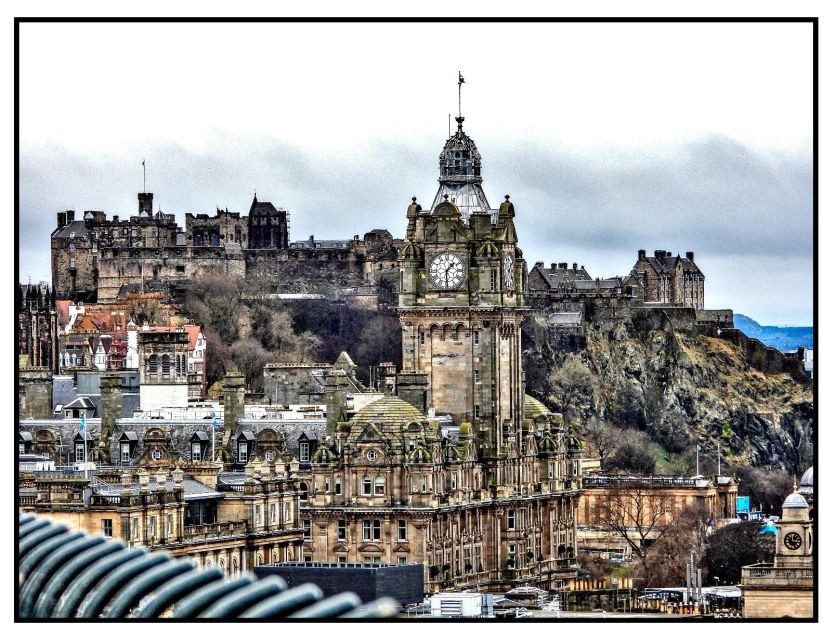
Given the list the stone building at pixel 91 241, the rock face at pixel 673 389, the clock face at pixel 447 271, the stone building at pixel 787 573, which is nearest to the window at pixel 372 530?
the clock face at pixel 447 271

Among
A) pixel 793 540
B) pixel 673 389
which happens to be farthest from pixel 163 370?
pixel 673 389

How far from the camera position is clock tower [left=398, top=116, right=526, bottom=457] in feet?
293

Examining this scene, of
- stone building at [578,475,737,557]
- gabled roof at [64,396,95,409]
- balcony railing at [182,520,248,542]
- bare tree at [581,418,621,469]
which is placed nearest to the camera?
balcony railing at [182,520,248,542]

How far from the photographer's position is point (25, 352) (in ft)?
446

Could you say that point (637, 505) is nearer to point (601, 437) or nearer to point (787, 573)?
point (601, 437)

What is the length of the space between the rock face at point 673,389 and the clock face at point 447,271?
149 feet

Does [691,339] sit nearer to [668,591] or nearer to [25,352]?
[25,352]

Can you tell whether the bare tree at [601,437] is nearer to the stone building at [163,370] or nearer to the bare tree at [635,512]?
the bare tree at [635,512]

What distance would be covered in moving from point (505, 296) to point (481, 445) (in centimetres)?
448

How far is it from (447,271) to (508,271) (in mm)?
1785

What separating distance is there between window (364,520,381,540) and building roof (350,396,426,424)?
2.55m

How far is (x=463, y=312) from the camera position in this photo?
8969 centimetres

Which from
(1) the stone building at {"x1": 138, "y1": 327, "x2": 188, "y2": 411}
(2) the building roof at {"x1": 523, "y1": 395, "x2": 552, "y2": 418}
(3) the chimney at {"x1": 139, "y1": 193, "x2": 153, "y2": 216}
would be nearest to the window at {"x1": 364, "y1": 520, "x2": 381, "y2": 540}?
(2) the building roof at {"x1": 523, "y1": 395, "x2": 552, "y2": 418}

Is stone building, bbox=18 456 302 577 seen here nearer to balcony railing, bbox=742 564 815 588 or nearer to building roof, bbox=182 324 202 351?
balcony railing, bbox=742 564 815 588
